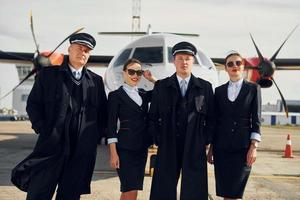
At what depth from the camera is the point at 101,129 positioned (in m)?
4.38

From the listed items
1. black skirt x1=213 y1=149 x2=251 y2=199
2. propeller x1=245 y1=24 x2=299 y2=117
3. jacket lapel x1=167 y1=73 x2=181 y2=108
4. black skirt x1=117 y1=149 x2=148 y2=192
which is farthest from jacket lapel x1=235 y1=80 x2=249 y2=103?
propeller x1=245 y1=24 x2=299 y2=117

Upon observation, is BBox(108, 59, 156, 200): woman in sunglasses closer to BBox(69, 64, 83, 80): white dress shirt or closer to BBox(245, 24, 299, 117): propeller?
BBox(69, 64, 83, 80): white dress shirt

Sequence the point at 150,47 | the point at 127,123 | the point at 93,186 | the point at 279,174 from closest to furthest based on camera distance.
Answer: the point at 127,123 < the point at 93,186 < the point at 279,174 < the point at 150,47

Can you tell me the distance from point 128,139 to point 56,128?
33.3 inches

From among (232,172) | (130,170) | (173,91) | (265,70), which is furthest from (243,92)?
(265,70)

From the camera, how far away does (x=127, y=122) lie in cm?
429

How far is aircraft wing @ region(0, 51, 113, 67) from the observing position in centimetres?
1747

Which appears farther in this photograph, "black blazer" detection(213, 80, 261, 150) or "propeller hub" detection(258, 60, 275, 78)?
"propeller hub" detection(258, 60, 275, 78)

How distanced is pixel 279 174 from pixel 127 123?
540 cm

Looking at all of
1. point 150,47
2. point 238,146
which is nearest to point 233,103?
point 238,146

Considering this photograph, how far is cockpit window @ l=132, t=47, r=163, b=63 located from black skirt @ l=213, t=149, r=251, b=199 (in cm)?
468

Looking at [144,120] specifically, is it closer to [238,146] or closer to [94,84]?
[94,84]

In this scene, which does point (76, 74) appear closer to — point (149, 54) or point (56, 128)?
point (56, 128)

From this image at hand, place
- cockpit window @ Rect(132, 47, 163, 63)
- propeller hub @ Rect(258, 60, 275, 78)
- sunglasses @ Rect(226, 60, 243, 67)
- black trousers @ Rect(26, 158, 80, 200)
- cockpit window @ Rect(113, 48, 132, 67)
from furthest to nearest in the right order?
propeller hub @ Rect(258, 60, 275, 78)
cockpit window @ Rect(113, 48, 132, 67)
cockpit window @ Rect(132, 47, 163, 63)
sunglasses @ Rect(226, 60, 243, 67)
black trousers @ Rect(26, 158, 80, 200)
